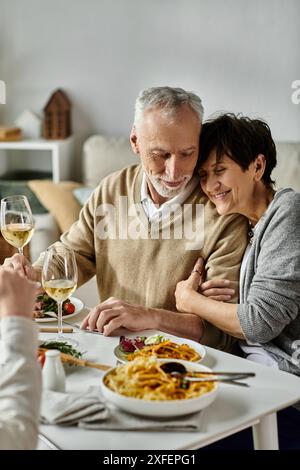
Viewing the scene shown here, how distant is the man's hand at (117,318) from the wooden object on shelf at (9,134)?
342 cm

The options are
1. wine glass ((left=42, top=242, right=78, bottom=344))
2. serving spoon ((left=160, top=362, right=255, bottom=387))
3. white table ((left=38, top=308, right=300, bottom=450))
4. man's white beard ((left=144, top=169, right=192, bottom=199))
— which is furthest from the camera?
man's white beard ((left=144, top=169, right=192, bottom=199))

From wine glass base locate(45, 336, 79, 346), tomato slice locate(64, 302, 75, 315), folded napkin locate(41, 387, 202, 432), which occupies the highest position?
folded napkin locate(41, 387, 202, 432)

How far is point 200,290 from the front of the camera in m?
2.07

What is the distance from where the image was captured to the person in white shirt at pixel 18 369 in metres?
1.16

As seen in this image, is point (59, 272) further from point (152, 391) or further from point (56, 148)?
point (56, 148)

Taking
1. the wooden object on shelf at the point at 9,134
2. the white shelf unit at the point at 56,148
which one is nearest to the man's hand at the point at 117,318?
the white shelf unit at the point at 56,148

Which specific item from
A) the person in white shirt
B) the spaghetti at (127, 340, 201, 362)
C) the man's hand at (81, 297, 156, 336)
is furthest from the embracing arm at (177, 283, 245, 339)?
the person in white shirt

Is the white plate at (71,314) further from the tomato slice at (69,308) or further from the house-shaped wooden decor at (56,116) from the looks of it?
the house-shaped wooden decor at (56,116)

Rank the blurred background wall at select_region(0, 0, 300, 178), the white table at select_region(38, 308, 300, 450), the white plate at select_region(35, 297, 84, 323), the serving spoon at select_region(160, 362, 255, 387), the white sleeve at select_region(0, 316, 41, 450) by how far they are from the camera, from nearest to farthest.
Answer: the white sleeve at select_region(0, 316, 41, 450), the white table at select_region(38, 308, 300, 450), the serving spoon at select_region(160, 362, 255, 387), the white plate at select_region(35, 297, 84, 323), the blurred background wall at select_region(0, 0, 300, 178)

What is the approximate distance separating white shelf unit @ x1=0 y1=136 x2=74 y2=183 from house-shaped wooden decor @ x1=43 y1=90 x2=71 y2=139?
0.06 meters

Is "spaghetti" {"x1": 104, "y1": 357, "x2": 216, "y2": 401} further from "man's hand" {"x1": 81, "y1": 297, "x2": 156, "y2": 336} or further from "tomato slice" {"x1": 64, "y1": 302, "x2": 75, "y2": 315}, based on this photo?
"tomato slice" {"x1": 64, "y1": 302, "x2": 75, "y2": 315}

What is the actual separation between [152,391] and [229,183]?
0.85m

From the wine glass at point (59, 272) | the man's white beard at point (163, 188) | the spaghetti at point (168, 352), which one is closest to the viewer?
the spaghetti at point (168, 352)

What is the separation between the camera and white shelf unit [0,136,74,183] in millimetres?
5059
